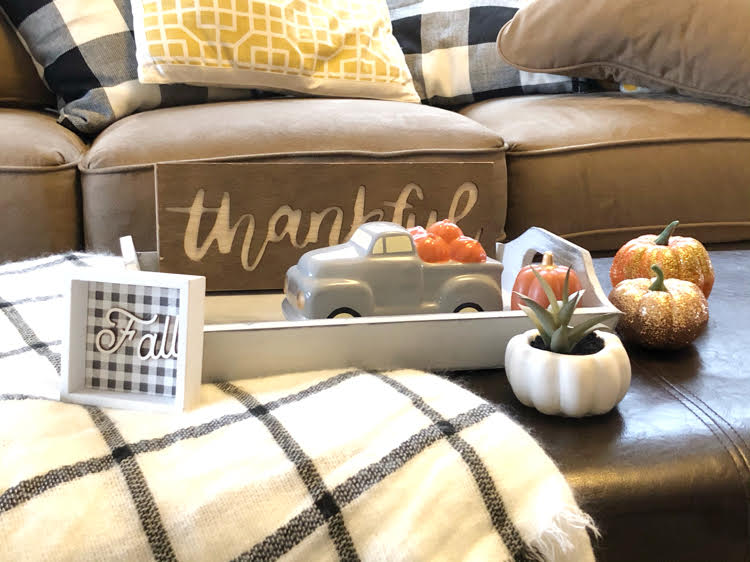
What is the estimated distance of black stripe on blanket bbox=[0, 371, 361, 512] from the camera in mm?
534

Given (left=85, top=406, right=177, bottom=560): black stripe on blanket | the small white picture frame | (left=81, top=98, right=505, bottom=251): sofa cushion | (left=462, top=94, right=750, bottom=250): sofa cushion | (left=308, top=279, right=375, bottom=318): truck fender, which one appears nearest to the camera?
(left=85, top=406, right=177, bottom=560): black stripe on blanket

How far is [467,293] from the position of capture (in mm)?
801

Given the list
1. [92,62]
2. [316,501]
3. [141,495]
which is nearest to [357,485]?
[316,501]

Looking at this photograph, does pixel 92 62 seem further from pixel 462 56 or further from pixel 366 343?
pixel 366 343

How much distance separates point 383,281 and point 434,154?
573mm

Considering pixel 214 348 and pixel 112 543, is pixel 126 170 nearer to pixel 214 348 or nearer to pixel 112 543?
pixel 214 348

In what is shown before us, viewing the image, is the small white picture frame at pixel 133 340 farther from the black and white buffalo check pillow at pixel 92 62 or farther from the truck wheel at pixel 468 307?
the black and white buffalo check pillow at pixel 92 62

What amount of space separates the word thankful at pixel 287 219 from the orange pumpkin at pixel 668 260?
197 mm

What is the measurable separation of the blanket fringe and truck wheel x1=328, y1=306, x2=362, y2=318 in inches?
11.1

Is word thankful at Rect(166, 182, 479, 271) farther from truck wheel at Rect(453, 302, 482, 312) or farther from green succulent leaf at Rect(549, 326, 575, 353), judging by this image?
green succulent leaf at Rect(549, 326, 575, 353)

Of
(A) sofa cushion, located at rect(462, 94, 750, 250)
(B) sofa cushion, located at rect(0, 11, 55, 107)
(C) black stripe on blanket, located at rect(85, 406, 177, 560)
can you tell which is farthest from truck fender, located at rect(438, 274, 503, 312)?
(B) sofa cushion, located at rect(0, 11, 55, 107)

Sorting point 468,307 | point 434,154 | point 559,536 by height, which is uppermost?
point 434,154

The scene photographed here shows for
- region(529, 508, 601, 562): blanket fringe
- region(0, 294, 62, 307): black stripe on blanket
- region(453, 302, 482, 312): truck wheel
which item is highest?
region(453, 302, 482, 312): truck wheel

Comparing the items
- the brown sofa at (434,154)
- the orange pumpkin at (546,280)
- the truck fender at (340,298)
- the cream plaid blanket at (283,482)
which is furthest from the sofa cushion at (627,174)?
the cream plaid blanket at (283,482)
